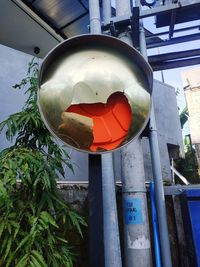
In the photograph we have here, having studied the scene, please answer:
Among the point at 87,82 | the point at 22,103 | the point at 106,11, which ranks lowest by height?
the point at 87,82

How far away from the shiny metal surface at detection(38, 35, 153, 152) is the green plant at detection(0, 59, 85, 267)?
0.90 meters

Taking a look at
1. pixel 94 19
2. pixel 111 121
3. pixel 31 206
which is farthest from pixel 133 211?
pixel 94 19

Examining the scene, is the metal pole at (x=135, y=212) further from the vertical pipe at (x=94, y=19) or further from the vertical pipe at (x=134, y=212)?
the vertical pipe at (x=94, y=19)

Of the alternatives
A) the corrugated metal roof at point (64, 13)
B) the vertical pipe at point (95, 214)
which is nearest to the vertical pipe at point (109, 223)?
the vertical pipe at point (95, 214)

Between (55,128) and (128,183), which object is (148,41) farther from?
(55,128)

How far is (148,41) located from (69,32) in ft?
9.09

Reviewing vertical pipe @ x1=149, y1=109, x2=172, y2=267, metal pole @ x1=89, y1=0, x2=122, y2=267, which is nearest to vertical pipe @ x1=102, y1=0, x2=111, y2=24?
vertical pipe @ x1=149, y1=109, x2=172, y2=267

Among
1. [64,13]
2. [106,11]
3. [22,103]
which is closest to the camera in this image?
[106,11]

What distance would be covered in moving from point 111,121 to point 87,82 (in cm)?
19

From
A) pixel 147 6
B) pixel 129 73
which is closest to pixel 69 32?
pixel 147 6

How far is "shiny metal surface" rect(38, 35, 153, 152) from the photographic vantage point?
1037mm

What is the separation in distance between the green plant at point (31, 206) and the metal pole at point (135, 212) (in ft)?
1.56

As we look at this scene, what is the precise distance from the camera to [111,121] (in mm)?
1104

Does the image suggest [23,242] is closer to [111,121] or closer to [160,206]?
[111,121]
